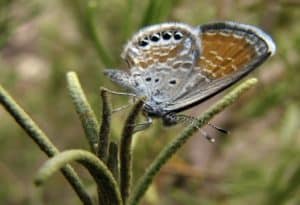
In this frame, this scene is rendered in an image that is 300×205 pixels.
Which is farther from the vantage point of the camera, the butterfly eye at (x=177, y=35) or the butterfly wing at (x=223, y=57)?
the butterfly eye at (x=177, y=35)

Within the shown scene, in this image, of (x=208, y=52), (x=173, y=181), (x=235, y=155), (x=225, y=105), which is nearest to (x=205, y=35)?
(x=208, y=52)

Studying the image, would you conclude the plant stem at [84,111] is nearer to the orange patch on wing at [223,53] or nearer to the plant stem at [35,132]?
the plant stem at [35,132]

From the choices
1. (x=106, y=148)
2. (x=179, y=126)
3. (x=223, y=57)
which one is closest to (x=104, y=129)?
(x=106, y=148)

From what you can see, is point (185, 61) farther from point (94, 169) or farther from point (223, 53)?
point (94, 169)

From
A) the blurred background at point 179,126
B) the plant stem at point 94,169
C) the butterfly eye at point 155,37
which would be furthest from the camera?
the blurred background at point 179,126

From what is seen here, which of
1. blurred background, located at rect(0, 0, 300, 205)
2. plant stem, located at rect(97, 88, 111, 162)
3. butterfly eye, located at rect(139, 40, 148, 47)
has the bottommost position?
blurred background, located at rect(0, 0, 300, 205)

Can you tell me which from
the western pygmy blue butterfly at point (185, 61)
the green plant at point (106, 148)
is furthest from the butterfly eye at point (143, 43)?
the green plant at point (106, 148)

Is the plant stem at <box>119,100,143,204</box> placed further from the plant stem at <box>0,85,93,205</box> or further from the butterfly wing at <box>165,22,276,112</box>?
the butterfly wing at <box>165,22,276,112</box>

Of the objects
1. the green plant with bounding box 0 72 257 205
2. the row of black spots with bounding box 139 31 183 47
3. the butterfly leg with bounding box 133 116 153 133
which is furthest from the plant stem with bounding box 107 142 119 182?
the row of black spots with bounding box 139 31 183 47

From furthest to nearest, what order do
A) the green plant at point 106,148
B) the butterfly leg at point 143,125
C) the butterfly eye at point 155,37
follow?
the butterfly eye at point 155,37, the butterfly leg at point 143,125, the green plant at point 106,148
